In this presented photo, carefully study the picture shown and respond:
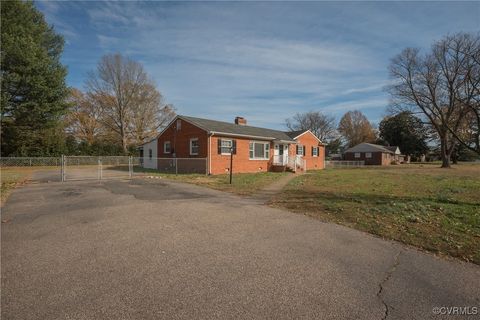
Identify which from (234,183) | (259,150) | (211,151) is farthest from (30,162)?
(234,183)

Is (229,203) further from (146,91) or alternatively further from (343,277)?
(146,91)

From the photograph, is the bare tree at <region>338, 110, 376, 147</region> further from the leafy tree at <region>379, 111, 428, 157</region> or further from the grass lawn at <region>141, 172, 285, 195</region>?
the grass lawn at <region>141, 172, 285, 195</region>

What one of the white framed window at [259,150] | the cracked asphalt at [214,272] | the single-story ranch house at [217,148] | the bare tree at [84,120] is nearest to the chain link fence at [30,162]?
the single-story ranch house at [217,148]

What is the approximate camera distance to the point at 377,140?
76.2 m

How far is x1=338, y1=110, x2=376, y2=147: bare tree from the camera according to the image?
3206 inches

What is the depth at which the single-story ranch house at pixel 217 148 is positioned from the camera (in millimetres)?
22781

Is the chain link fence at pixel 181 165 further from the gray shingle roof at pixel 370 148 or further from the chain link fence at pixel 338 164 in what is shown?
the gray shingle roof at pixel 370 148

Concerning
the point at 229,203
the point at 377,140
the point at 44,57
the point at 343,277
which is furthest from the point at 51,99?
the point at 377,140

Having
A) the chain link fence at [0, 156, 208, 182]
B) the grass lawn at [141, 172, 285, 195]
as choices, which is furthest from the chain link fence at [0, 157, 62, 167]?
the grass lawn at [141, 172, 285, 195]

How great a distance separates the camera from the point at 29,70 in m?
19.5

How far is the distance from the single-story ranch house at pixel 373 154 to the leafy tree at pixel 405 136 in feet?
17.4

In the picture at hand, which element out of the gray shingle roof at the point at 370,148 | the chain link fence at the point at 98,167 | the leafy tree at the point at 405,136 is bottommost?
the chain link fence at the point at 98,167

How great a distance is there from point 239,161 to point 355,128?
6702cm

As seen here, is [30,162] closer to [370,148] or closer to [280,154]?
[280,154]
